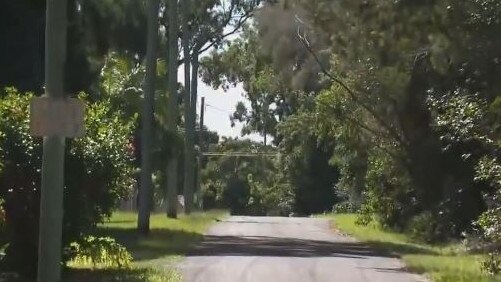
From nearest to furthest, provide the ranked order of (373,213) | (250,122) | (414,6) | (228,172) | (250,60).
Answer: (414,6), (373,213), (250,60), (250,122), (228,172)

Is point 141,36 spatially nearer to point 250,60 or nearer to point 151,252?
point 151,252

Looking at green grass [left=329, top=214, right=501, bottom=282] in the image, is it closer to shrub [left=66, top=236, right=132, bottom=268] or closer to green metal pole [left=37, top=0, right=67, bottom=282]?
shrub [left=66, top=236, right=132, bottom=268]

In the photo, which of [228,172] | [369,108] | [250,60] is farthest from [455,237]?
[228,172]

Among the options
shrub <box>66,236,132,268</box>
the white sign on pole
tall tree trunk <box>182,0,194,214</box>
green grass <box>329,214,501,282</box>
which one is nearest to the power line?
tall tree trunk <box>182,0,194,214</box>

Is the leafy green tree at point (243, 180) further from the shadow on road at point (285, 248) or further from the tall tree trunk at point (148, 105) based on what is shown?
the tall tree trunk at point (148, 105)

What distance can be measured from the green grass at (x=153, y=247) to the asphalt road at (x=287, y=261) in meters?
0.49

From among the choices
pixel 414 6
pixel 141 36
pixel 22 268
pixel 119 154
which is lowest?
pixel 22 268

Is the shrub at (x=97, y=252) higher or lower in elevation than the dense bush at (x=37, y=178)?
lower

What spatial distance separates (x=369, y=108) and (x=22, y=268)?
20824 millimetres

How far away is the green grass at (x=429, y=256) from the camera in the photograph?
19.6m

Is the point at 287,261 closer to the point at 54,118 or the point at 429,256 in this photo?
the point at 429,256

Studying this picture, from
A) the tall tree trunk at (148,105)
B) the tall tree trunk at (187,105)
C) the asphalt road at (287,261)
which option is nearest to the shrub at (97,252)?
the asphalt road at (287,261)

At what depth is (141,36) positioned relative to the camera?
35906 millimetres

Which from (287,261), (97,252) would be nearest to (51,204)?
(97,252)
